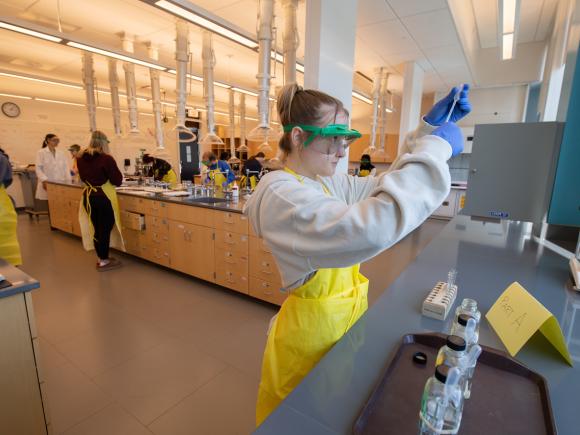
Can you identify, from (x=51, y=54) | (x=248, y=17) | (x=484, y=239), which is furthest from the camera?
(x=51, y=54)

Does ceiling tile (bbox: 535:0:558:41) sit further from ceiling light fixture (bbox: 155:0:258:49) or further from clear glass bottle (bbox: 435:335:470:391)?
clear glass bottle (bbox: 435:335:470:391)

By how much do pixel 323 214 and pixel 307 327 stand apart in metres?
0.45

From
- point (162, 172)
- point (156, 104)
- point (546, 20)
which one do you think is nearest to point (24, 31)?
point (156, 104)

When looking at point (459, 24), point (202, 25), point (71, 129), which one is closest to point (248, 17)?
point (202, 25)

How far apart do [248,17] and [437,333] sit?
406 centimetres

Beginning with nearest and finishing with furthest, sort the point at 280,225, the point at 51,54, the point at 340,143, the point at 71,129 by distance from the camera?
the point at 280,225, the point at 340,143, the point at 51,54, the point at 71,129

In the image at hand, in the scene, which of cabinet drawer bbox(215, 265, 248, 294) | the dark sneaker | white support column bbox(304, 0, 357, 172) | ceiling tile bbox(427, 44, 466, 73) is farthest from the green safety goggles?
ceiling tile bbox(427, 44, 466, 73)

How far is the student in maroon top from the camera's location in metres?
3.32

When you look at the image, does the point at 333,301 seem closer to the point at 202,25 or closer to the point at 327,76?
the point at 327,76

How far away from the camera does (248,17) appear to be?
142 inches

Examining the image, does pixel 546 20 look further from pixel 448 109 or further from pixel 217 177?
pixel 448 109

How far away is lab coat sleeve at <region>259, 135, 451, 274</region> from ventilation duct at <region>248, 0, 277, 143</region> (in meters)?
2.42

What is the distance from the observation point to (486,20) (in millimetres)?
4648

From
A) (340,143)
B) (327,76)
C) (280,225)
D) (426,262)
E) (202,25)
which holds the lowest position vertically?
(426,262)
